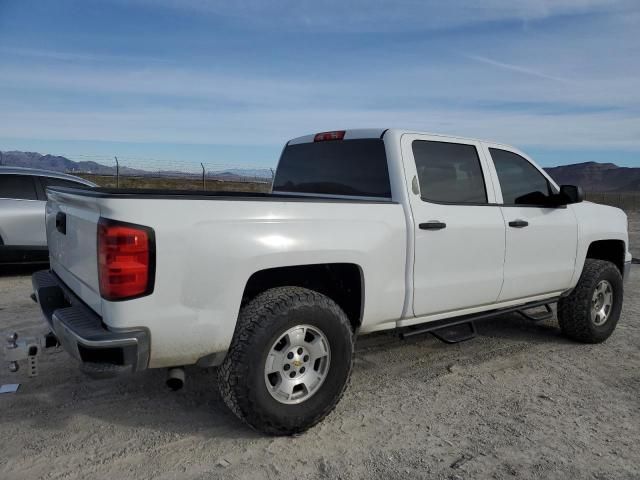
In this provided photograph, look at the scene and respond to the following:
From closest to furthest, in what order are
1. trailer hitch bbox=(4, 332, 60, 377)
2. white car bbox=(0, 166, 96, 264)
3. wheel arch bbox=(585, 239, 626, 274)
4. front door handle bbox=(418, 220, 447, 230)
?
trailer hitch bbox=(4, 332, 60, 377)
front door handle bbox=(418, 220, 447, 230)
wheel arch bbox=(585, 239, 626, 274)
white car bbox=(0, 166, 96, 264)

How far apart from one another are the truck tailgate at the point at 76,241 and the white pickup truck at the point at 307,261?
2cm

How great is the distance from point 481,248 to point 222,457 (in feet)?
7.80

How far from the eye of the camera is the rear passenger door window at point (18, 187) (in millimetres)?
7613

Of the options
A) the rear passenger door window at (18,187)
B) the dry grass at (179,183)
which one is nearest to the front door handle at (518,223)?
the rear passenger door window at (18,187)

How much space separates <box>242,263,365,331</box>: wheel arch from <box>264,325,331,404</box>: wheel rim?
386 mm

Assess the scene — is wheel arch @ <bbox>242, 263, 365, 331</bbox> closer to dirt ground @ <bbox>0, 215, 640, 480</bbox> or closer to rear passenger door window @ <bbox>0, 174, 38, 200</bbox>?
dirt ground @ <bbox>0, 215, 640, 480</bbox>

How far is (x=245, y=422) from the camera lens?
310cm

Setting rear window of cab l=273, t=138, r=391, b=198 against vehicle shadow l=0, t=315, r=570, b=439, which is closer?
vehicle shadow l=0, t=315, r=570, b=439

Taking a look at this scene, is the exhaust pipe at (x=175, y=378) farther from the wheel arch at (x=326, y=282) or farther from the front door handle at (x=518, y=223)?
the front door handle at (x=518, y=223)

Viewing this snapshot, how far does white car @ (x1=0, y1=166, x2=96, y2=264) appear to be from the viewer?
7.50 m

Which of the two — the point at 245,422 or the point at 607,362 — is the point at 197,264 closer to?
the point at 245,422

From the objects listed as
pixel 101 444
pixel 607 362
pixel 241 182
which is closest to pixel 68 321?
pixel 101 444

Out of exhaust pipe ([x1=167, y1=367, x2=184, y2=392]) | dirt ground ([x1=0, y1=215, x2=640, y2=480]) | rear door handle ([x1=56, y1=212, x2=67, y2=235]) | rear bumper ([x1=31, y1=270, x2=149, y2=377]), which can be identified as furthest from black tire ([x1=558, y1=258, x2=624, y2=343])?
rear door handle ([x1=56, y1=212, x2=67, y2=235])

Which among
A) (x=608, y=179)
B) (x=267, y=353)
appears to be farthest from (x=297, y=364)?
(x=608, y=179)
